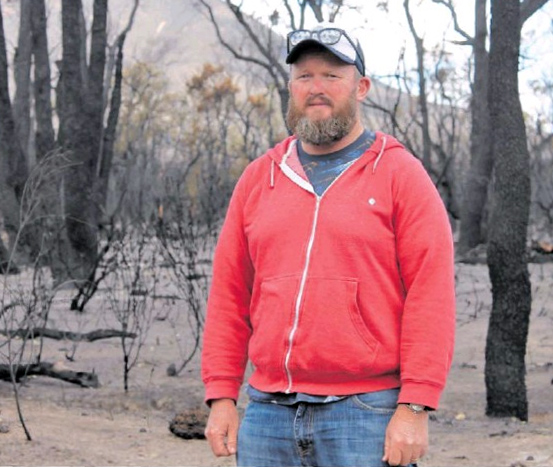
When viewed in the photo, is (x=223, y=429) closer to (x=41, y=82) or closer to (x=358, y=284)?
(x=358, y=284)

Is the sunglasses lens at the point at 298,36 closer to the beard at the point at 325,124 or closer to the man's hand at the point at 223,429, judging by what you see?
the beard at the point at 325,124

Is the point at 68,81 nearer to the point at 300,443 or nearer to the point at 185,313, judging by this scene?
the point at 185,313

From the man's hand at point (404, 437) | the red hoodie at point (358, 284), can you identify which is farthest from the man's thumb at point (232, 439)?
the man's hand at point (404, 437)

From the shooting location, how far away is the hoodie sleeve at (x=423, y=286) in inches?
90.0

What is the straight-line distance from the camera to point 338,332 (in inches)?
92.2

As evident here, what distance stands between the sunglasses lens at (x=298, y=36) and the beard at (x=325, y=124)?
0.14 meters

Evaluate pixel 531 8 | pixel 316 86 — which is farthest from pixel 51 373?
pixel 531 8

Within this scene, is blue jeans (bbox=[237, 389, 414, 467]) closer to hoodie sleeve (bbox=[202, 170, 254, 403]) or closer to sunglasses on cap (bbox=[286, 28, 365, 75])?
hoodie sleeve (bbox=[202, 170, 254, 403])

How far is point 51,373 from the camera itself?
6.84 meters

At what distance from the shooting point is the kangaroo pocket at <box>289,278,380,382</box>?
2.32 meters

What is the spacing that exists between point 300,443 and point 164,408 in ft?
15.5

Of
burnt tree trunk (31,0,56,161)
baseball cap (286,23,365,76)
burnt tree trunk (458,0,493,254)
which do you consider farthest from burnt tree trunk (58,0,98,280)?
baseball cap (286,23,365,76)

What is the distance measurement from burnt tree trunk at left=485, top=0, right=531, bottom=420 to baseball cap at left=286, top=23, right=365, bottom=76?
413 centimetres

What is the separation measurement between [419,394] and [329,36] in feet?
2.78
